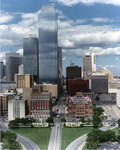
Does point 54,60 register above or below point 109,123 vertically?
above

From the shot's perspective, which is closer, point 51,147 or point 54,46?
point 51,147

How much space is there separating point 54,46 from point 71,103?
19.8 metres

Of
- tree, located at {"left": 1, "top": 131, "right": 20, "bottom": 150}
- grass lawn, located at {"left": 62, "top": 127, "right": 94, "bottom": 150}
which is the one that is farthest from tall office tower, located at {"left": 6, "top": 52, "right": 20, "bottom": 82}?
tree, located at {"left": 1, "top": 131, "right": 20, "bottom": 150}

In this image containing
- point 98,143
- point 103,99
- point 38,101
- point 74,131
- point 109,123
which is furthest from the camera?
point 103,99

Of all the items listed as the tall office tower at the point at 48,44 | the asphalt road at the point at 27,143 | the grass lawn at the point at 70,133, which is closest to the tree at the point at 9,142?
the asphalt road at the point at 27,143

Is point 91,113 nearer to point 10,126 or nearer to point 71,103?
point 71,103

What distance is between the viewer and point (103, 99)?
99.0 ft

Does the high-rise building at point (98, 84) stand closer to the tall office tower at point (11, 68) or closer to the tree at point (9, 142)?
the tall office tower at point (11, 68)

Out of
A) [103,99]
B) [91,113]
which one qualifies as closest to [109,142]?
[91,113]

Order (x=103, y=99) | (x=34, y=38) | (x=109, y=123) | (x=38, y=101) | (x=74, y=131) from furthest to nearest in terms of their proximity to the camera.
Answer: (x=34, y=38), (x=103, y=99), (x=38, y=101), (x=109, y=123), (x=74, y=131)

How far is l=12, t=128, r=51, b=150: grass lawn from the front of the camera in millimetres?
9825

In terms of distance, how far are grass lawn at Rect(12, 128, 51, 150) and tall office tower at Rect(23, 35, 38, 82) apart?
28.2 metres

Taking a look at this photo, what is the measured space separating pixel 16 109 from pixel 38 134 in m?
4.67

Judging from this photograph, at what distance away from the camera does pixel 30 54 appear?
131 ft
